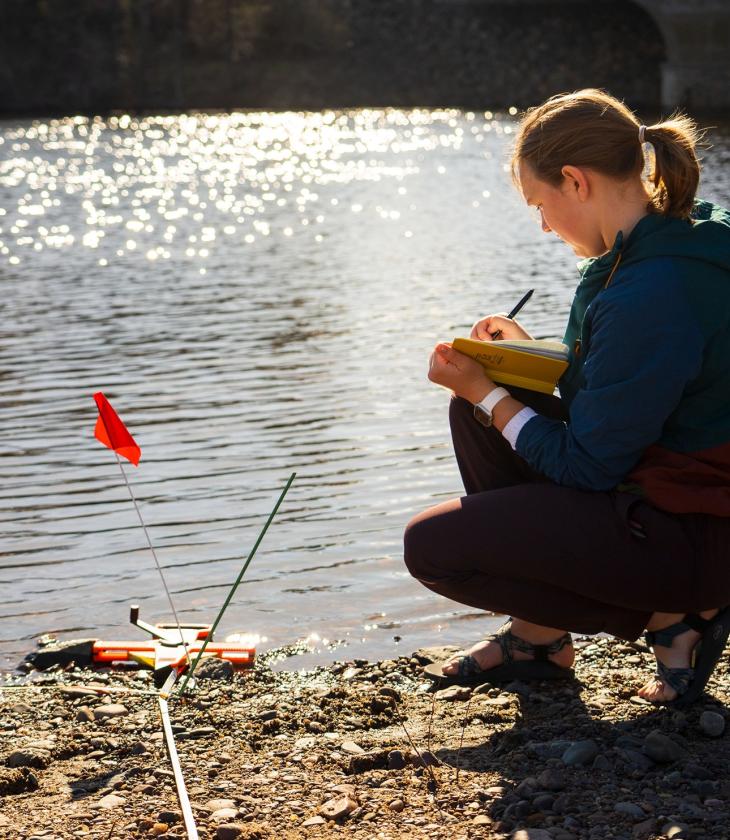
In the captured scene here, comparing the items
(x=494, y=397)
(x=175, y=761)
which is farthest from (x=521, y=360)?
(x=175, y=761)

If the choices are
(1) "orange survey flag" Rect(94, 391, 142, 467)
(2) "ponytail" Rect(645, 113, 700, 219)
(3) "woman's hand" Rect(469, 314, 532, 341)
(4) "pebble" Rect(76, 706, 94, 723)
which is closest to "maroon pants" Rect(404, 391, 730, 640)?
(3) "woman's hand" Rect(469, 314, 532, 341)

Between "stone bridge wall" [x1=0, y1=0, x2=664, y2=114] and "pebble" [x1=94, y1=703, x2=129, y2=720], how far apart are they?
50843mm

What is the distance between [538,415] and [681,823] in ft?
3.21

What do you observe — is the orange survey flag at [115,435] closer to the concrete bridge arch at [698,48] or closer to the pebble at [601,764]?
the pebble at [601,764]

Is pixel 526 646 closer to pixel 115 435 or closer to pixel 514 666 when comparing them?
pixel 514 666

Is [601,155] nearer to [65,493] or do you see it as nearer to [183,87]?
[65,493]

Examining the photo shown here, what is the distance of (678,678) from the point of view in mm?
3389

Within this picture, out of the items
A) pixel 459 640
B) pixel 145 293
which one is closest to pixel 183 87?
pixel 145 293

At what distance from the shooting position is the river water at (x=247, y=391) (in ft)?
15.9

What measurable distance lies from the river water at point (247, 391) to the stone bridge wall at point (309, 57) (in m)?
32.4

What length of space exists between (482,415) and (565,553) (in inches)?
15.8

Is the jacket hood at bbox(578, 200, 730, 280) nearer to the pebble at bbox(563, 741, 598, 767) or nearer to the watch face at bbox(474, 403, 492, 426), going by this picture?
the watch face at bbox(474, 403, 492, 426)

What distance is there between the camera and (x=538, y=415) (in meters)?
3.23

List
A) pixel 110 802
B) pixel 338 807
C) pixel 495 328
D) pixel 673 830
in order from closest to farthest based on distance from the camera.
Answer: pixel 673 830 → pixel 338 807 → pixel 110 802 → pixel 495 328
